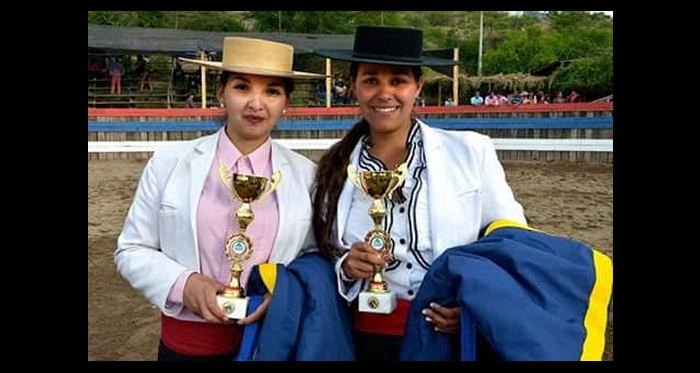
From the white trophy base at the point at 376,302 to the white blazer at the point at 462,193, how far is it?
0.13 meters

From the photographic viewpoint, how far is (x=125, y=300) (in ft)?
16.0

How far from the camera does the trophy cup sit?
1693 mm

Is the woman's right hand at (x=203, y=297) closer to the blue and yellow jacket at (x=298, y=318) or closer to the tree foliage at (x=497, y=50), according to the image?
the blue and yellow jacket at (x=298, y=318)

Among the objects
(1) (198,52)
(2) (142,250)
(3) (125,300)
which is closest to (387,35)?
A: (2) (142,250)

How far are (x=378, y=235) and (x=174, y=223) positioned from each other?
56 centimetres

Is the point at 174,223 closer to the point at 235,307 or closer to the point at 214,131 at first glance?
the point at 235,307

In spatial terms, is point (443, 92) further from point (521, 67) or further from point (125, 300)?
point (125, 300)

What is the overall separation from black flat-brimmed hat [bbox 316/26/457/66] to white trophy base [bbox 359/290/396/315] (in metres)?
0.64

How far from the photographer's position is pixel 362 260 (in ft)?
5.65

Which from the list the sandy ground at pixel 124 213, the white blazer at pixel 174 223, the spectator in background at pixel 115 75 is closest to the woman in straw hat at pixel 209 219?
the white blazer at pixel 174 223

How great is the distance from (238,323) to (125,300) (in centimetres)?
349

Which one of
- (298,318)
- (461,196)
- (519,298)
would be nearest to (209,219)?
(298,318)

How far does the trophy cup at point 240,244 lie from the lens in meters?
1.69

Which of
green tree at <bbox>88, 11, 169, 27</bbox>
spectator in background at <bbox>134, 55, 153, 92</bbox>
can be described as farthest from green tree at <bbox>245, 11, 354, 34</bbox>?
spectator in background at <bbox>134, 55, 153, 92</bbox>
